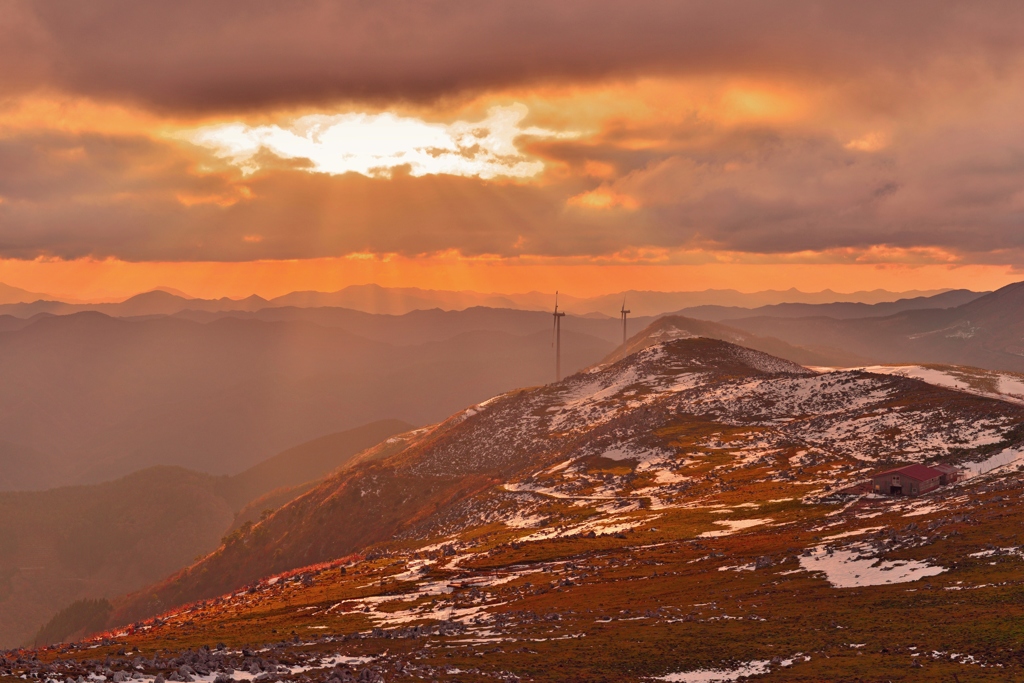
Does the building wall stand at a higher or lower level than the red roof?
lower

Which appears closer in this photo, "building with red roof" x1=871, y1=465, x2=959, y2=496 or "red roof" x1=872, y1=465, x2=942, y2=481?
"building with red roof" x1=871, y1=465, x2=959, y2=496

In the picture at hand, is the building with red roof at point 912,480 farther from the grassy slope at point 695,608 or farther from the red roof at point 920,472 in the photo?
the grassy slope at point 695,608

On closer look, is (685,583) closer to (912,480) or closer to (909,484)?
(909,484)

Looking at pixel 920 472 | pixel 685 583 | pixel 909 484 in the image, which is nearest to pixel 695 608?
pixel 685 583

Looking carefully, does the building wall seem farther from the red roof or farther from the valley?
the valley

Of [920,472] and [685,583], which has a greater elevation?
[920,472]

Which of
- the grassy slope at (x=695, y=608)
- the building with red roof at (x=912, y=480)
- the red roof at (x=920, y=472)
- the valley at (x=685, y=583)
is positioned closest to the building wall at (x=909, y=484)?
the building with red roof at (x=912, y=480)

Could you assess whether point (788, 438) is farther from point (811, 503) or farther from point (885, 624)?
point (885, 624)

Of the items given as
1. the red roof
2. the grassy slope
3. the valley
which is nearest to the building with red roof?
the red roof

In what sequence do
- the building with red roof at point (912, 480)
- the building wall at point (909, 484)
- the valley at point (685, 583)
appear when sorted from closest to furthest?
the valley at point (685, 583), the building wall at point (909, 484), the building with red roof at point (912, 480)

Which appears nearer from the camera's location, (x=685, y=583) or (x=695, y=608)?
(x=695, y=608)

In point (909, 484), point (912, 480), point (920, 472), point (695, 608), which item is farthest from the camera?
point (920, 472)

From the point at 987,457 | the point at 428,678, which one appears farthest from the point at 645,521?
the point at 428,678

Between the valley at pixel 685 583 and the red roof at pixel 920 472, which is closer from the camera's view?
the valley at pixel 685 583
